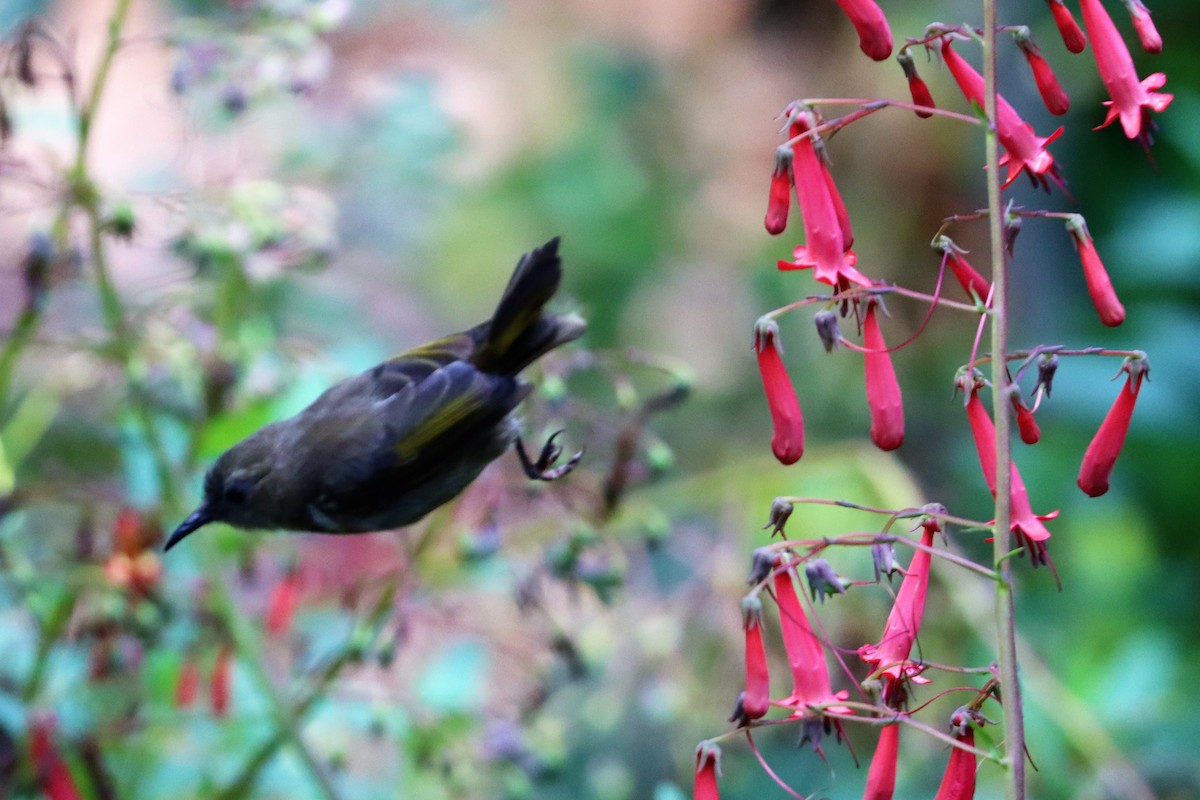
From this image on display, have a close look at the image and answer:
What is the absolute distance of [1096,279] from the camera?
963mm

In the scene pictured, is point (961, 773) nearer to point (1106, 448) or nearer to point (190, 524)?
point (1106, 448)

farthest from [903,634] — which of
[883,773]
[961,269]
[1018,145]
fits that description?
[1018,145]

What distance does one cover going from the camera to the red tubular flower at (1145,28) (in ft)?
3.12

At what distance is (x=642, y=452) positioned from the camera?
5.56 ft

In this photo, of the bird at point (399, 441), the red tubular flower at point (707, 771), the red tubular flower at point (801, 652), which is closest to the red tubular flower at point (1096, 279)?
the red tubular flower at point (801, 652)

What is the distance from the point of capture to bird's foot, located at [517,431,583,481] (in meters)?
1.54

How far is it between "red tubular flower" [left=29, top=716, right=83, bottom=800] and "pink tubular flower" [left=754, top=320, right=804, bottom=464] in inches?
39.8

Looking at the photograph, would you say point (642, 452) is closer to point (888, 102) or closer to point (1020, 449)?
point (888, 102)

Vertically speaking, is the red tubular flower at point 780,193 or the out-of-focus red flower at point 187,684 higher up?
the red tubular flower at point 780,193

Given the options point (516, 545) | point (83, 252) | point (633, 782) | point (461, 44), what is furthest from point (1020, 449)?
point (461, 44)

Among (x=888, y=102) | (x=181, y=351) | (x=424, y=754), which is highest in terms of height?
(x=888, y=102)

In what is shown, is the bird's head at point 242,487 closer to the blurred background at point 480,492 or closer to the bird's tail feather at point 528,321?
the blurred background at point 480,492

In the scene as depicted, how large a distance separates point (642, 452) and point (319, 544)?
1386mm

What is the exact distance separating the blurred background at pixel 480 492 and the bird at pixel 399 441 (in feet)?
0.17
